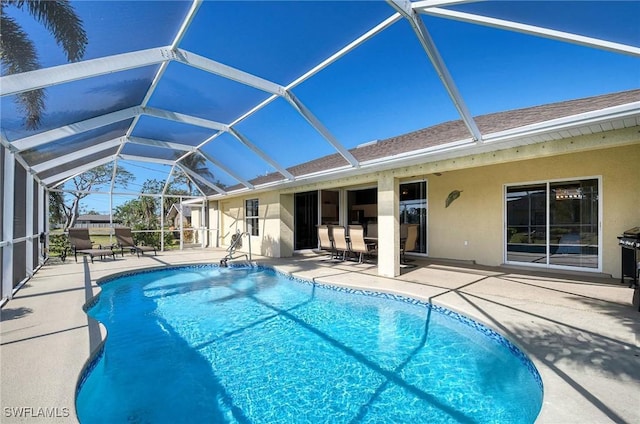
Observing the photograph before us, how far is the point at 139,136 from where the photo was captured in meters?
10.2

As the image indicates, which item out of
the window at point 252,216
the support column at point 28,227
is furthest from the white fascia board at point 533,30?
the window at point 252,216

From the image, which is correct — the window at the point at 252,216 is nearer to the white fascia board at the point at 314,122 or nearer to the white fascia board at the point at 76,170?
the white fascia board at the point at 76,170

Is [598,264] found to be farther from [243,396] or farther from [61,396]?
[61,396]

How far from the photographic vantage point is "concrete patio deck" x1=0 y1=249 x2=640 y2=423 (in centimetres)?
271

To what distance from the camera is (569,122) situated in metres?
5.05

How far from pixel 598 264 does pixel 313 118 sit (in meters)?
8.49

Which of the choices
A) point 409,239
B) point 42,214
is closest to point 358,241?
point 409,239

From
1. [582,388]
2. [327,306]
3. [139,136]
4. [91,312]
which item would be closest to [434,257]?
[327,306]

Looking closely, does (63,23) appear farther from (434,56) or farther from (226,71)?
(434,56)

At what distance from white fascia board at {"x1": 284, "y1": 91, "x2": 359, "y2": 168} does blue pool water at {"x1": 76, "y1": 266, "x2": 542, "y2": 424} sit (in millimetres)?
3861

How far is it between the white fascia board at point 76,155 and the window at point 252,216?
645 cm

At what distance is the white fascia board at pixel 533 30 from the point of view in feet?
12.1

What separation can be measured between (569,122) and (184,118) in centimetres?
851

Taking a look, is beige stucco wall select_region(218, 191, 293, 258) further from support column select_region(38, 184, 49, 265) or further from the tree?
support column select_region(38, 184, 49, 265)
